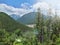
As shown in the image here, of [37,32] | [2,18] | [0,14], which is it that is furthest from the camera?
[0,14]

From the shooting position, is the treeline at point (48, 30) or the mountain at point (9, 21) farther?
the mountain at point (9, 21)

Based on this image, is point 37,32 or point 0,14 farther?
point 0,14

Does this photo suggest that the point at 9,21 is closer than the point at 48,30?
No

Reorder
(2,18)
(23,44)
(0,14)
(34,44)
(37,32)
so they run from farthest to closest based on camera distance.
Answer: (0,14), (2,18), (37,32), (34,44), (23,44)

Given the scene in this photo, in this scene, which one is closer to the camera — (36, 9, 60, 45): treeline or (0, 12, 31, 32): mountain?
(36, 9, 60, 45): treeline

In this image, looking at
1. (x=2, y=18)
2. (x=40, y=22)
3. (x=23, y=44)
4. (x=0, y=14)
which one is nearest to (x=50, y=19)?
(x=40, y=22)

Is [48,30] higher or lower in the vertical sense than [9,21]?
lower

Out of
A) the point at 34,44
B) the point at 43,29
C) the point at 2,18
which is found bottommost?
the point at 34,44

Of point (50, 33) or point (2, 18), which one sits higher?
point (2, 18)

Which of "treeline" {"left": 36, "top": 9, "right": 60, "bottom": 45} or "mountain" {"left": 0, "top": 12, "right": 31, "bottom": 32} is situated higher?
"mountain" {"left": 0, "top": 12, "right": 31, "bottom": 32}

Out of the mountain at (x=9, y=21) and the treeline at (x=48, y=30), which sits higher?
the mountain at (x=9, y=21)

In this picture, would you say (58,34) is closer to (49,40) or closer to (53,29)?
(53,29)
